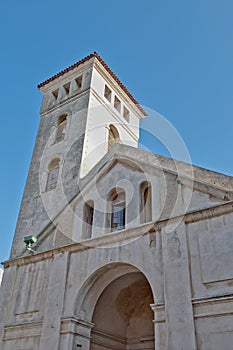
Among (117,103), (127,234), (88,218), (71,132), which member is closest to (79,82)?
(117,103)

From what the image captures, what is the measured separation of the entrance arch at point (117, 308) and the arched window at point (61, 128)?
10.3 metres

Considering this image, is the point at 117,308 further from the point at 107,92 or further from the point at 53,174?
the point at 107,92

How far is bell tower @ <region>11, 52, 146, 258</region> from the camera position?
17.6 meters

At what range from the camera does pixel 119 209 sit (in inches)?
501

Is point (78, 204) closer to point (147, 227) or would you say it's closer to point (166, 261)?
point (147, 227)

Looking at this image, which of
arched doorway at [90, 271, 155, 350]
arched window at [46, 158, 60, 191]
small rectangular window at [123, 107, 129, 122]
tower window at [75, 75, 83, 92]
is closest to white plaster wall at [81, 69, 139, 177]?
small rectangular window at [123, 107, 129, 122]

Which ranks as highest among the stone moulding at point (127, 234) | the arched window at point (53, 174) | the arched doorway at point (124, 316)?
the arched window at point (53, 174)

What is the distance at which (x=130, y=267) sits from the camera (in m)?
11.3

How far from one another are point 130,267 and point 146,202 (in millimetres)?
2220

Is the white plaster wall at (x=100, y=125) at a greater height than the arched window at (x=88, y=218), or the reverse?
the white plaster wall at (x=100, y=125)

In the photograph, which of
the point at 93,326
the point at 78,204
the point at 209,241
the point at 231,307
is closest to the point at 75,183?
the point at 78,204

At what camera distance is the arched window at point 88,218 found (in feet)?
41.2

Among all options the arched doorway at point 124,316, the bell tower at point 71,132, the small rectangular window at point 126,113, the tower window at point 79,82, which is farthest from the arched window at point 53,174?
the small rectangular window at point 126,113

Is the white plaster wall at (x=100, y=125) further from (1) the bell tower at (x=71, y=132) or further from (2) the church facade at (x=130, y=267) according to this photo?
(2) the church facade at (x=130, y=267)
